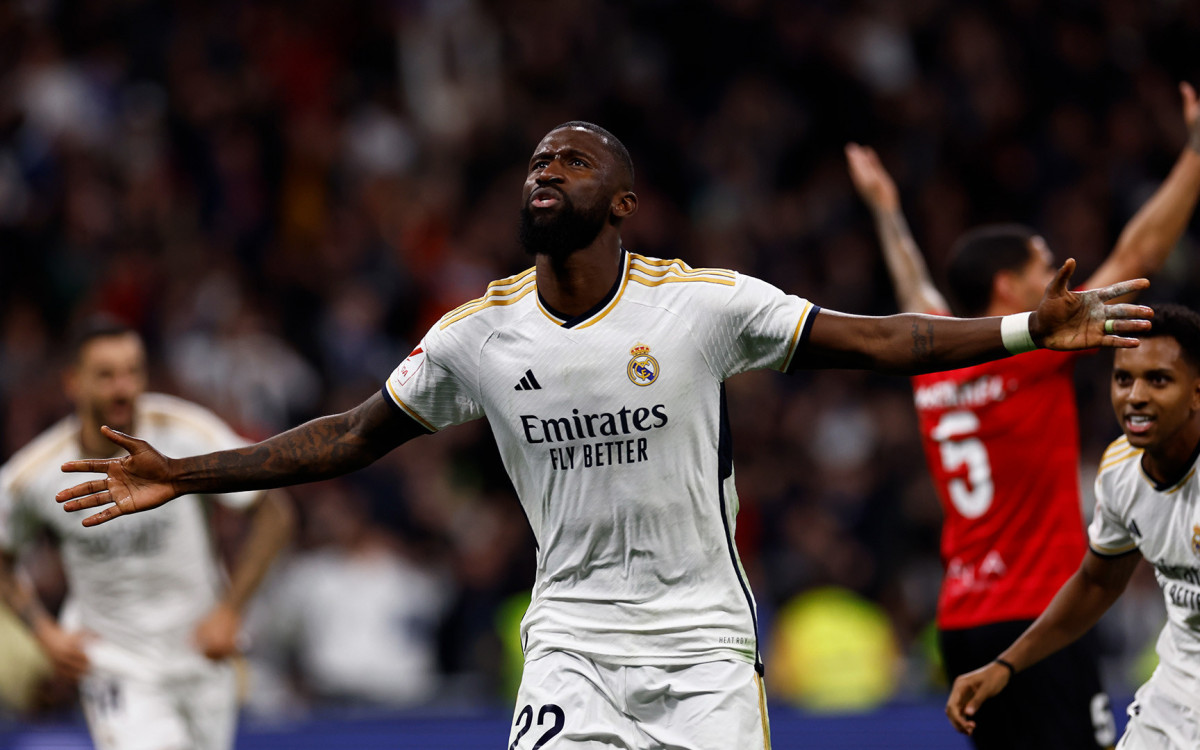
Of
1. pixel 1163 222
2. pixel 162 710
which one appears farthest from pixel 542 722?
pixel 162 710

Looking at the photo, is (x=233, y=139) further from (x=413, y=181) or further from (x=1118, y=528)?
(x=1118, y=528)

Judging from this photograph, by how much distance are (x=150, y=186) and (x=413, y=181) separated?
8.26ft

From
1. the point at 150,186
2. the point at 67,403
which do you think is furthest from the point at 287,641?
the point at 150,186

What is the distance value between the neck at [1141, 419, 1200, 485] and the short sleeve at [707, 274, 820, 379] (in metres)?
1.37

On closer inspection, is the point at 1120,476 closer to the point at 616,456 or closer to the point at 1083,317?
the point at 1083,317

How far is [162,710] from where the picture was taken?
24.8 feet

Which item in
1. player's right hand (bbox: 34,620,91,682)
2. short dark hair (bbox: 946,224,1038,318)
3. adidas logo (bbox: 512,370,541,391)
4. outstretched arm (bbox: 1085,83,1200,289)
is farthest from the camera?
player's right hand (bbox: 34,620,91,682)

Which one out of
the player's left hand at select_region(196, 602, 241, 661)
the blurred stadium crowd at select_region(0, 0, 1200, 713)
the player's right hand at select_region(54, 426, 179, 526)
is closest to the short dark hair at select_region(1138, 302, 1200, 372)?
the player's right hand at select_region(54, 426, 179, 526)

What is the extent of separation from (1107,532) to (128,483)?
133 inches

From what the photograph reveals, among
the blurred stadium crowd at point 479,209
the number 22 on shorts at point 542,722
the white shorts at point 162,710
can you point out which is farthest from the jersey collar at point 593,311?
the blurred stadium crowd at point 479,209

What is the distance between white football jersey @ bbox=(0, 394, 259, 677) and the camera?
7668 mm

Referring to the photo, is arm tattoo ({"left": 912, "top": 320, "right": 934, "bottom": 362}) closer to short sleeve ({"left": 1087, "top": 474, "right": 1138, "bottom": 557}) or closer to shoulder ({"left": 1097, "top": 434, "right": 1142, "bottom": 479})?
shoulder ({"left": 1097, "top": 434, "right": 1142, "bottom": 479})

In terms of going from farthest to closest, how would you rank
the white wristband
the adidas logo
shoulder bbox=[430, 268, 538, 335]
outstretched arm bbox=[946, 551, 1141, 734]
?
outstretched arm bbox=[946, 551, 1141, 734] < shoulder bbox=[430, 268, 538, 335] < the adidas logo < the white wristband

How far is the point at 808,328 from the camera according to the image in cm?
475
